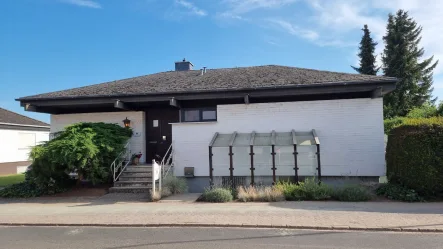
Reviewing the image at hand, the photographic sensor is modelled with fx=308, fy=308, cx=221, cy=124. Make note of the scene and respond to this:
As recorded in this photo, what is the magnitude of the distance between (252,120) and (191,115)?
2.92 m

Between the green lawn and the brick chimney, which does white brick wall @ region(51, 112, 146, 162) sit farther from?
the brick chimney

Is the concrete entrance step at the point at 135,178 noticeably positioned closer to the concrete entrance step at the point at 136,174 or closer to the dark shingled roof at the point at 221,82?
the concrete entrance step at the point at 136,174

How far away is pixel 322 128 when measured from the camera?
12.7 metres

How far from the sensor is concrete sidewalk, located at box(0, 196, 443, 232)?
7090 millimetres

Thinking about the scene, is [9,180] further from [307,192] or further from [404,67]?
[404,67]

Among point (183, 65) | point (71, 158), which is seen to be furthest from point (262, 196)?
point (183, 65)

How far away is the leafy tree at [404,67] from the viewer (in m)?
30.1

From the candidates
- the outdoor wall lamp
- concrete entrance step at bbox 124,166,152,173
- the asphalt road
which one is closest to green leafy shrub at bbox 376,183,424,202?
the asphalt road

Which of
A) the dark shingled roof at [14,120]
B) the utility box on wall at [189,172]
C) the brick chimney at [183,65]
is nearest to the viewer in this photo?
the utility box on wall at [189,172]

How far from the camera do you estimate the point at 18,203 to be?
36.3ft

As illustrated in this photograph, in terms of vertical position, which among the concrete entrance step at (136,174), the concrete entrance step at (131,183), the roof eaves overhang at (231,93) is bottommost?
the concrete entrance step at (131,183)

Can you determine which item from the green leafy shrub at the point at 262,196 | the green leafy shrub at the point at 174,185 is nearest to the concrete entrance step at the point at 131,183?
the green leafy shrub at the point at 174,185

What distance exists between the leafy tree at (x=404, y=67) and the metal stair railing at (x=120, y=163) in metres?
25.3

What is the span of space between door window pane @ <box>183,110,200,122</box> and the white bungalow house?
5 cm
